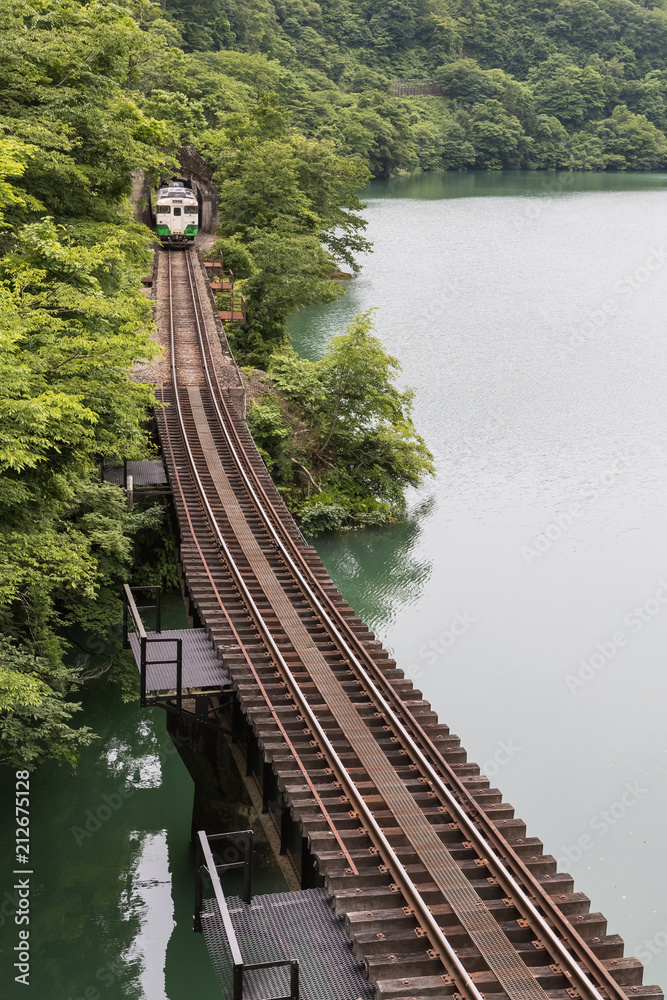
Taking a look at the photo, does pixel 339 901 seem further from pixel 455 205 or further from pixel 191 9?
pixel 191 9

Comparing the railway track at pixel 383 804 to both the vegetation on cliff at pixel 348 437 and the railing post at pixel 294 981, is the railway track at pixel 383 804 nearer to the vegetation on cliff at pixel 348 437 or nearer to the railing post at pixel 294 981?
the railing post at pixel 294 981

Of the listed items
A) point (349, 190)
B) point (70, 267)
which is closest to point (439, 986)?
point (70, 267)

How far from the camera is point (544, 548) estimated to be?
1070 inches

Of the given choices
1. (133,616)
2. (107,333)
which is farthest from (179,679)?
(107,333)

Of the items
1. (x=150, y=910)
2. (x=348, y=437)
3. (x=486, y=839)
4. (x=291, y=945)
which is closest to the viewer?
(x=291, y=945)

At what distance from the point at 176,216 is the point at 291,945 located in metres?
38.6

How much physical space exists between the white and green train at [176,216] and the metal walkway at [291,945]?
123 feet

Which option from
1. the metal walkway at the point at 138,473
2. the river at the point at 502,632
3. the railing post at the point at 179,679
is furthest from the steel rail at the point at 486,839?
the metal walkway at the point at 138,473

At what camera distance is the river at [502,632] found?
46.6 feet

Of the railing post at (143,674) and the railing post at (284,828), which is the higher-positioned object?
the railing post at (143,674)

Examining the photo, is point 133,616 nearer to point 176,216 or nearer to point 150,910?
point 150,910

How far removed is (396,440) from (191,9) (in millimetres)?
76648

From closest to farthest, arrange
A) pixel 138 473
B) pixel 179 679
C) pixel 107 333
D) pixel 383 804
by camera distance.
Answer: pixel 383 804
pixel 179 679
pixel 107 333
pixel 138 473

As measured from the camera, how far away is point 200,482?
70.6ft
